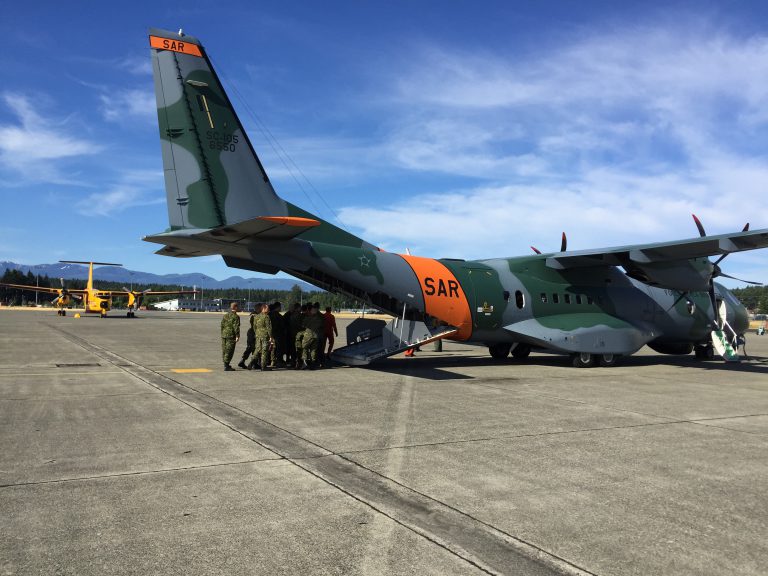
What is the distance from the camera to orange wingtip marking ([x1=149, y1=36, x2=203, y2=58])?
527 inches

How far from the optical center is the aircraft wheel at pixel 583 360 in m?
18.4

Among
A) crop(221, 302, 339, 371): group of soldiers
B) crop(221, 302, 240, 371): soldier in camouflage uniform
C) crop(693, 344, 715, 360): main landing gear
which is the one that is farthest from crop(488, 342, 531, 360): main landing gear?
crop(221, 302, 240, 371): soldier in camouflage uniform

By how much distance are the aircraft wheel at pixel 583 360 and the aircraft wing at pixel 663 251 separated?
289 centimetres

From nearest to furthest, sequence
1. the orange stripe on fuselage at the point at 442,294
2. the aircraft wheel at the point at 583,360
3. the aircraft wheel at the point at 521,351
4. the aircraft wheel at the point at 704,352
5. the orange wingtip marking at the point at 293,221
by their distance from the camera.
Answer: the orange wingtip marking at the point at 293,221, the orange stripe on fuselage at the point at 442,294, the aircraft wheel at the point at 583,360, the aircraft wheel at the point at 521,351, the aircraft wheel at the point at 704,352

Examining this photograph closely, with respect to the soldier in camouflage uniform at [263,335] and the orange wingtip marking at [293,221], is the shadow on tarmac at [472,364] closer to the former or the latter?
the soldier in camouflage uniform at [263,335]

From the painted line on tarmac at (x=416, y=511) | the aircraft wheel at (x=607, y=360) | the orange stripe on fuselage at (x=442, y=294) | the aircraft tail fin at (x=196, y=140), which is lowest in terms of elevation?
the painted line on tarmac at (x=416, y=511)

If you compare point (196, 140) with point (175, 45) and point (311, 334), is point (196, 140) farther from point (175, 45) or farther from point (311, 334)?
point (311, 334)

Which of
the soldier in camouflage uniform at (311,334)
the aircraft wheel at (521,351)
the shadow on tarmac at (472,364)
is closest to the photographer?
the soldier in camouflage uniform at (311,334)

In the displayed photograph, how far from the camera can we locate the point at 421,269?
55.2 ft

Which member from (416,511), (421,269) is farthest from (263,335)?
(416,511)

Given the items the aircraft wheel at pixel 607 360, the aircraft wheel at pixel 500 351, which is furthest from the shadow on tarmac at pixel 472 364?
the aircraft wheel at pixel 607 360

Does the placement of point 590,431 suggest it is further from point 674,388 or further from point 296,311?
point 296,311

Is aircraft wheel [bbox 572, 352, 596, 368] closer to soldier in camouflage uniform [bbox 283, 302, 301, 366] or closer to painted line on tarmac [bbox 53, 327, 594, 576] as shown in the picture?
soldier in camouflage uniform [bbox 283, 302, 301, 366]

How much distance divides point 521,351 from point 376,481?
15775 millimetres
